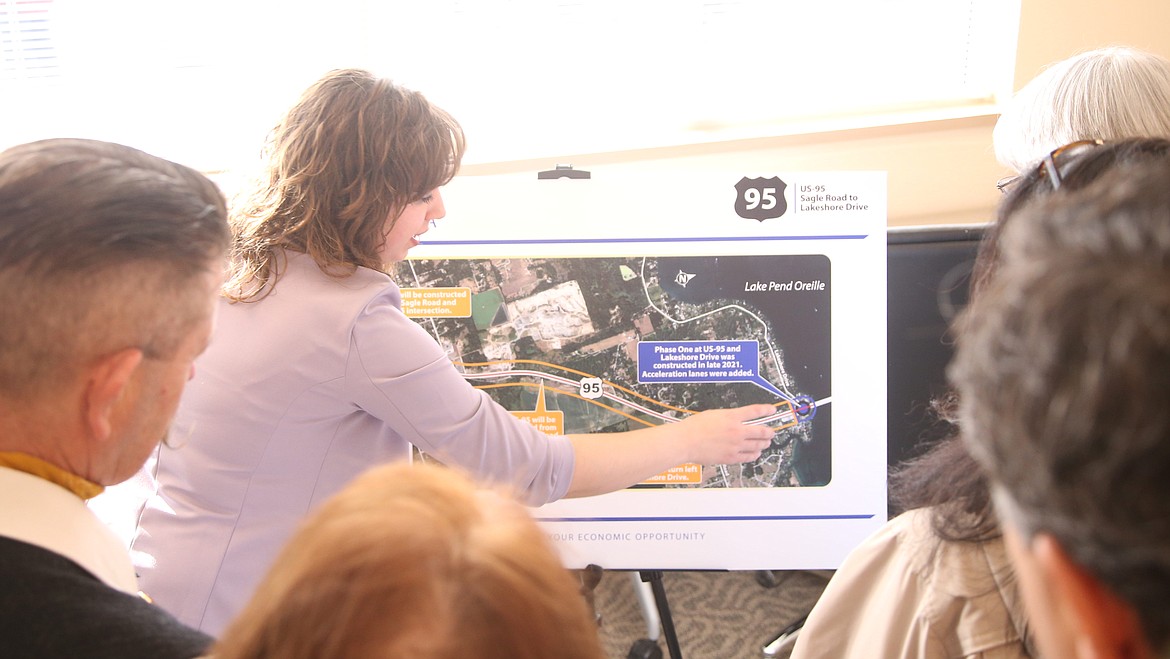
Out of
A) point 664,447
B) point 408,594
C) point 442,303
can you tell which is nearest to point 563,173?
point 442,303

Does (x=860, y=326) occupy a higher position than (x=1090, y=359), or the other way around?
(x=1090, y=359)

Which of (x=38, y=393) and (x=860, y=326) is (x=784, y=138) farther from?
(x=38, y=393)

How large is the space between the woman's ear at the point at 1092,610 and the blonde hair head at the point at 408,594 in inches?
10.7

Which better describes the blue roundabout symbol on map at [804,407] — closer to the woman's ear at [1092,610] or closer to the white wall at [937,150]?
the white wall at [937,150]

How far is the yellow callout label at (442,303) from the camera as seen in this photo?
6.71ft

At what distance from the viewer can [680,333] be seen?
2041 millimetres

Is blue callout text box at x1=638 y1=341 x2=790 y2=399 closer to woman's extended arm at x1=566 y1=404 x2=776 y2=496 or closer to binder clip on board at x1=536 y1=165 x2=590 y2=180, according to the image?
woman's extended arm at x1=566 y1=404 x2=776 y2=496

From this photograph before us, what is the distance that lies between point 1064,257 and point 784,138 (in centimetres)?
253

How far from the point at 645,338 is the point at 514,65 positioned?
148 centimetres

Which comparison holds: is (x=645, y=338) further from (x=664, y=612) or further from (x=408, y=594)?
(x=408, y=594)

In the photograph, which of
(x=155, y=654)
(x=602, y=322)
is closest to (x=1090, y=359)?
(x=155, y=654)

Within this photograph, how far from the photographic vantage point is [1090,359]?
44 cm

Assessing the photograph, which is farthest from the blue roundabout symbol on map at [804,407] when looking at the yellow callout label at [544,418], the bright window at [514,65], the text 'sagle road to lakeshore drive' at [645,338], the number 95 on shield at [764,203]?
the bright window at [514,65]

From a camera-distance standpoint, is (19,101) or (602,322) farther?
(19,101)
